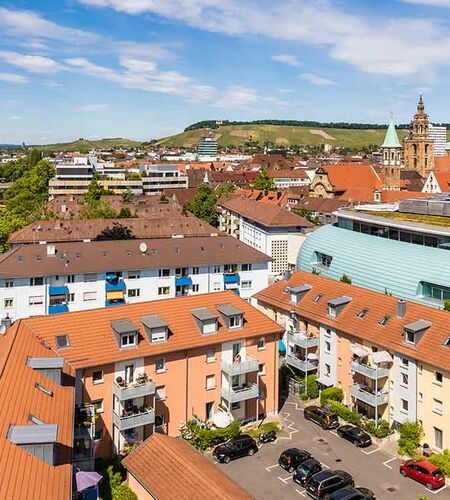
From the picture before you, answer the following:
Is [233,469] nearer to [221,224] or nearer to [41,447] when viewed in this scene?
[41,447]

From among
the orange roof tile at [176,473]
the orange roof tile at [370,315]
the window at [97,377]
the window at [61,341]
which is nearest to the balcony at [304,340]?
the orange roof tile at [370,315]

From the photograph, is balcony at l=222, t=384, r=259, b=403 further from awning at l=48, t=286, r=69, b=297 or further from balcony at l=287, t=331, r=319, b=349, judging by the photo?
awning at l=48, t=286, r=69, b=297

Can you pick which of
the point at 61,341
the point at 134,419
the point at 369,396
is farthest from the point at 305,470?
the point at 61,341

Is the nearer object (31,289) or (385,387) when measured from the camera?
(385,387)

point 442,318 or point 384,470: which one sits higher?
point 442,318

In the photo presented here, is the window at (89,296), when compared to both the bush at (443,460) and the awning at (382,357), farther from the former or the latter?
the bush at (443,460)

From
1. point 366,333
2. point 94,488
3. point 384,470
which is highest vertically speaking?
point 366,333

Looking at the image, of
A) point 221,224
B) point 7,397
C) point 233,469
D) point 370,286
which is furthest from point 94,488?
point 221,224
